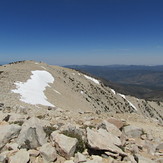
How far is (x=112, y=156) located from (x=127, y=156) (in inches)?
27.9

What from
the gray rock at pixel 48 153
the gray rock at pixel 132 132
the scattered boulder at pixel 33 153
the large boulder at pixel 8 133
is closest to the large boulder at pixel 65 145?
the gray rock at pixel 48 153

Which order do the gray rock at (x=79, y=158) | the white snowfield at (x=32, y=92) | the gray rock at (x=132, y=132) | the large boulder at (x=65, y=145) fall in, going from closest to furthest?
the gray rock at (x=79, y=158) → the large boulder at (x=65, y=145) → the gray rock at (x=132, y=132) → the white snowfield at (x=32, y=92)

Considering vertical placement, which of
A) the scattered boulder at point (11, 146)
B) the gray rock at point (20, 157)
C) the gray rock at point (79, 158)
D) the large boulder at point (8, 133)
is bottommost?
the gray rock at point (79, 158)

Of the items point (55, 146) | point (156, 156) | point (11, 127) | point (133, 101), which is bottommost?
point (133, 101)

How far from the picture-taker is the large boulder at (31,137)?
7.96 m

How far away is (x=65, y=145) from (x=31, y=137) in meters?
1.57

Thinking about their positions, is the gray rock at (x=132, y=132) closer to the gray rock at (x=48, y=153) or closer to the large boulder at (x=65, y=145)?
the large boulder at (x=65, y=145)

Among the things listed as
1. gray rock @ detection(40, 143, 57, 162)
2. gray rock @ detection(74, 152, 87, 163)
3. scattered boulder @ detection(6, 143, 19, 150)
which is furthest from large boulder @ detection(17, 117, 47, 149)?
gray rock @ detection(74, 152, 87, 163)

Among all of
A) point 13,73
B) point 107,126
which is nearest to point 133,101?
point 13,73

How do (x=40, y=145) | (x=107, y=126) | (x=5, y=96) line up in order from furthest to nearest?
(x=5, y=96) → (x=107, y=126) → (x=40, y=145)

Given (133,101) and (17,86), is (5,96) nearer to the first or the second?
(17,86)

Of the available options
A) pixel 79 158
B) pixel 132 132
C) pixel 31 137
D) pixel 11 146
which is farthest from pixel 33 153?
pixel 132 132

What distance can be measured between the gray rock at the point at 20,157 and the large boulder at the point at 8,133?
104cm

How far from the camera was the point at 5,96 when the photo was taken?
1045 inches
